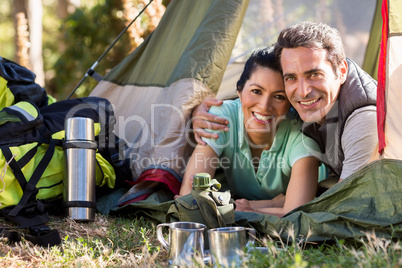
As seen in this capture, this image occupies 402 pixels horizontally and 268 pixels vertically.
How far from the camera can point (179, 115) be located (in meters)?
2.88

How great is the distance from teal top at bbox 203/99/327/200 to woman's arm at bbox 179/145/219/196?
3 centimetres

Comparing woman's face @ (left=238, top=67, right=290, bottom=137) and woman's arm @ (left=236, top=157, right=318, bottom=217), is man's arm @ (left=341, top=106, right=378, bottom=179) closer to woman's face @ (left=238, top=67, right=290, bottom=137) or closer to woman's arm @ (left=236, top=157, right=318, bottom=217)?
woman's arm @ (left=236, top=157, right=318, bottom=217)

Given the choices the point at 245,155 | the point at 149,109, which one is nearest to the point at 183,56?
the point at 149,109

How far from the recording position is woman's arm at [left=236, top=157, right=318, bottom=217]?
2311mm

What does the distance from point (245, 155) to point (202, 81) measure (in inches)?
22.5

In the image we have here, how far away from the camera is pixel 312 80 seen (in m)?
2.27

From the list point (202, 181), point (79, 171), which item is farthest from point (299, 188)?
point (79, 171)

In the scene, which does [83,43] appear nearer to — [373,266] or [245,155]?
[245,155]

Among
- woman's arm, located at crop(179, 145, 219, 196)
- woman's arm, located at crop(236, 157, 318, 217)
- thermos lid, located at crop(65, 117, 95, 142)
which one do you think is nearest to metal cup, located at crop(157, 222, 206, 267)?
woman's arm, located at crop(236, 157, 318, 217)

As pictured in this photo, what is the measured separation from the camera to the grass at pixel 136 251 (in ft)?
4.66

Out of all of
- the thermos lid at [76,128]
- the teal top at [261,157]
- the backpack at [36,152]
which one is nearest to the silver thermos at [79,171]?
the thermos lid at [76,128]

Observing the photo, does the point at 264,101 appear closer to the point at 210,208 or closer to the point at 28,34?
the point at 210,208

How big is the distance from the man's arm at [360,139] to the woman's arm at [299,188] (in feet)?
0.78

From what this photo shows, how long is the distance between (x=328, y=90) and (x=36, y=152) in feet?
4.80
